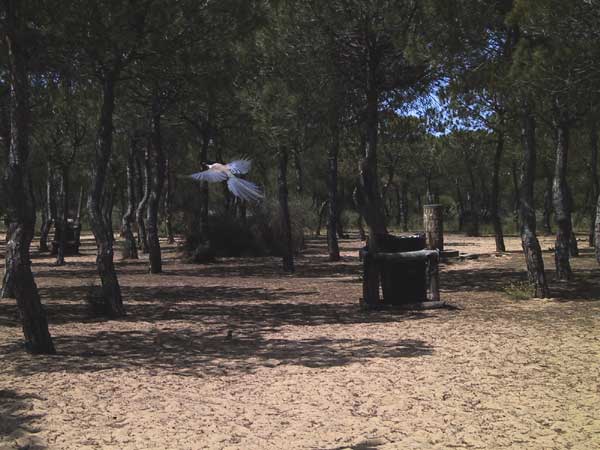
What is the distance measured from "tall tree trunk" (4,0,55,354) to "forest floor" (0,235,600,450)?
0.31 meters

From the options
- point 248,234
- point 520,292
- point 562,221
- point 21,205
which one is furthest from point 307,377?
point 248,234

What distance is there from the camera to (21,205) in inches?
251

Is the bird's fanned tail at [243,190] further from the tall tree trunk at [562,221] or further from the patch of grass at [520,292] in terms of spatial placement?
the tall tree trunk at [562,221]

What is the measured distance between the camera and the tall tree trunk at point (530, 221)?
10.6 m

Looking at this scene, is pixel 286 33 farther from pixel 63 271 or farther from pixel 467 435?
pixel 467 435

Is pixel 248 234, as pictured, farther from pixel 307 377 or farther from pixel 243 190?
pixel 307 377

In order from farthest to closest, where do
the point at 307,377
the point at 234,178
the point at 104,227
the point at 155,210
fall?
the point at 155,210 → the point at 104,227 → the point at 234,178 → the point at 307,377

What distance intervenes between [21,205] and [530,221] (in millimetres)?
7744

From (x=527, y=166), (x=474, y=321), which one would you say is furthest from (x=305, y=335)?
(x=527, y=166)

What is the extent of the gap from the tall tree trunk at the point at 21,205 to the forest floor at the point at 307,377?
31cm

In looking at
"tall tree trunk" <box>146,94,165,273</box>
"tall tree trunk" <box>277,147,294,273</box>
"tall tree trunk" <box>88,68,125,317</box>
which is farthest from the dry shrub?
"tall tree trunk" <box>88,68,125,317</box>

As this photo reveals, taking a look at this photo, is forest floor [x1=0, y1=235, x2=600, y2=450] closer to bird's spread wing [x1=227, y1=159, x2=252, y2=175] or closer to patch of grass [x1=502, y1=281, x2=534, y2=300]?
patch of grass [x1=502, y1=281, x2=534, y2=300]

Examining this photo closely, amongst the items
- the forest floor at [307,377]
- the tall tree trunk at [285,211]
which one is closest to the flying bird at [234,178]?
the forest floor at [307,377]

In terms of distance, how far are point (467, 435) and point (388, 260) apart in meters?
5.72
